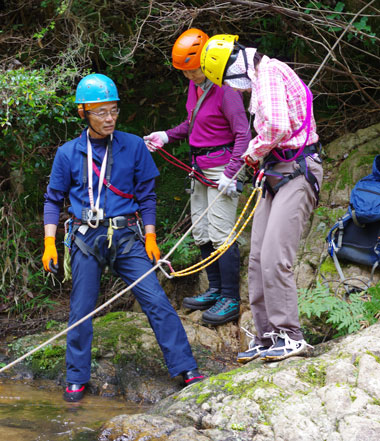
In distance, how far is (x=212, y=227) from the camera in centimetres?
520

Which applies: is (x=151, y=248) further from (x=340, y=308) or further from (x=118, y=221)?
(x=340, y=308)

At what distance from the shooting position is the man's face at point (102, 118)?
4.48 meters

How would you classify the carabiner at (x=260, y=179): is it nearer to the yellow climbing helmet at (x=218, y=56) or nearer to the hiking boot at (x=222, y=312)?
the yellow climbing helmet at (x=218, y=56)

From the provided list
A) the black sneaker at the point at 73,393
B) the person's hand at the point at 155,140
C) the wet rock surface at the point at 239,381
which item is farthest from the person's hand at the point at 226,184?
the black sneaker at the point at 73,393

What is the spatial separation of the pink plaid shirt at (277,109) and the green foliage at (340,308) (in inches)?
58.7

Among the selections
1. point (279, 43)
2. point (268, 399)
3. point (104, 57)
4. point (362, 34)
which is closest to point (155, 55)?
point (104, 57)

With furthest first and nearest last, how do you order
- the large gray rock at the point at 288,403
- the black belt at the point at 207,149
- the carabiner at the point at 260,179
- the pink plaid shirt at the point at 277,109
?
the black belt at the point at 207,149 < the carabiner at the point at 260,179 < the pink plaid shirt at the point at 277,109 < the large gray rock at the point at 288,403

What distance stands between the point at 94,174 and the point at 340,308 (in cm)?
219

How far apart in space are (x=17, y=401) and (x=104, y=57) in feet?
14.0

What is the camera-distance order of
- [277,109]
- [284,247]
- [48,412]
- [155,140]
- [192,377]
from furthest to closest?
[155,140], [192,377], [48,412], [284,247], [277,109]

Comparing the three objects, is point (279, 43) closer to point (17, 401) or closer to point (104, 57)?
point (104, 57)

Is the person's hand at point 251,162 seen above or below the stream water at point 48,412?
above

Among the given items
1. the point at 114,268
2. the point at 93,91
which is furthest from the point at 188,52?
the point at 114,268

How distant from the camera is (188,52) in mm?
4875
